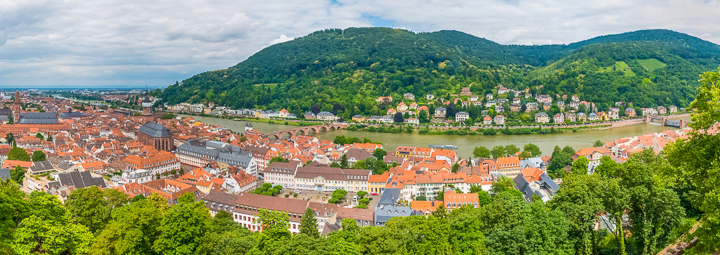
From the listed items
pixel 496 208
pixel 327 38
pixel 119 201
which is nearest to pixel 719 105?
pixel 496 208

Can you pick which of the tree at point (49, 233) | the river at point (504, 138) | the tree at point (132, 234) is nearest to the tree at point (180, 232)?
the tree at point (132, 234)

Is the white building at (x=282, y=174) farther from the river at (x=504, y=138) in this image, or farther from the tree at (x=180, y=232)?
the river at (x=504, y=138)

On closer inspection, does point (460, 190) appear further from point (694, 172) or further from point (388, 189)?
point (694, 172)

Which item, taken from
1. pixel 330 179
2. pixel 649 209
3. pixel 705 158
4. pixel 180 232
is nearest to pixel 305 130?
pixel 330 179

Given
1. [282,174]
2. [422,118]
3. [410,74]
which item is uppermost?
[410,74]

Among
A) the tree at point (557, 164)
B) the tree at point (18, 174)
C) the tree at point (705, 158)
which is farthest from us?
the tree at point (557, 164)

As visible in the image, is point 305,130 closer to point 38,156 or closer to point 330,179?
point 38,156
